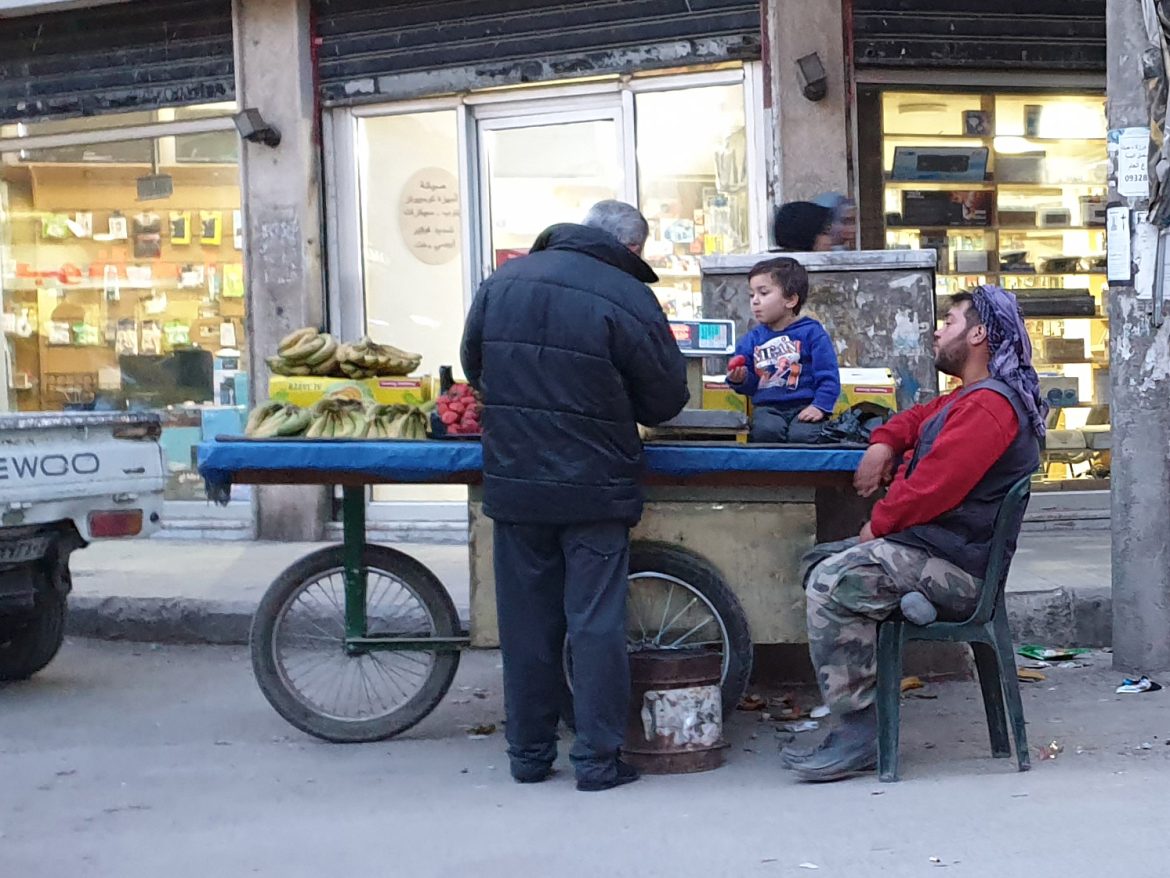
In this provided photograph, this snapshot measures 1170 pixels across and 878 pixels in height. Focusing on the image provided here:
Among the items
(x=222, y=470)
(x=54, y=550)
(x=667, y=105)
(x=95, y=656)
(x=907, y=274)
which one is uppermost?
(x=667, y=105)

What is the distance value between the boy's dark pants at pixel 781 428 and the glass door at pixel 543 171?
4675 mm

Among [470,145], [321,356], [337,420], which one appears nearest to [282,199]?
[470,145]

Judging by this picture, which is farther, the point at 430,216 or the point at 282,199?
the point at 430,216

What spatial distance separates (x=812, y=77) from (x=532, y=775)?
5353 mm

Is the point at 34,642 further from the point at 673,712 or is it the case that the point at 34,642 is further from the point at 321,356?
the point at 673,712

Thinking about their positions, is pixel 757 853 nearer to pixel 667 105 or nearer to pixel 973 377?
pixel 973 377

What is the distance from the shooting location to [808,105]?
933 centimetres

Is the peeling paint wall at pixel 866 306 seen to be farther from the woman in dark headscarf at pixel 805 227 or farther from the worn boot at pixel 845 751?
the worn boot at pixel 845 751

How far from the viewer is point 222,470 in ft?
17.8

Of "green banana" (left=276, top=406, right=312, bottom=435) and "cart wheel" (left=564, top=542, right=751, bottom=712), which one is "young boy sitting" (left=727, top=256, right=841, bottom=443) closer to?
"cart wheel" (left=564, top=542, right=751, bottom=712)

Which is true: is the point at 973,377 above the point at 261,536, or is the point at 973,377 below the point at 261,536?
above

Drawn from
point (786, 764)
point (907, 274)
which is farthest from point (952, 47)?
point (786, 764)

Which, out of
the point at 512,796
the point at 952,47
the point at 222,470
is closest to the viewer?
the point at 512,796

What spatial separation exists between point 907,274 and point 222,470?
3.09 metres
